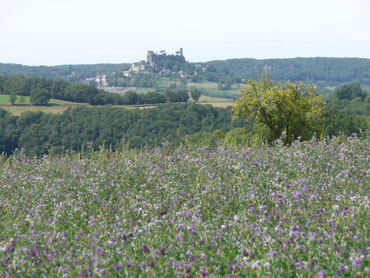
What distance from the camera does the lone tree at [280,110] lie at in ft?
74.0

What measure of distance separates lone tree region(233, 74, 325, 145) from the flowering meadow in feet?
42.4

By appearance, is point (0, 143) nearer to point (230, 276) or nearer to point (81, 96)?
point (81, 96)

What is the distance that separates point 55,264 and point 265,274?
2486mm

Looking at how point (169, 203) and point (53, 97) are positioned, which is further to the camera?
point (53, 97)

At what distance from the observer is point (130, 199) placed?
7074 mm

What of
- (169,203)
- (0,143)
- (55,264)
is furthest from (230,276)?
(0,143)

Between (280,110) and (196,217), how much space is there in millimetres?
17984

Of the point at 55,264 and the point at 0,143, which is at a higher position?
the point at 55,264

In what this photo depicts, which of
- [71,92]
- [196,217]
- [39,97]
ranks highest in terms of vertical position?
[196,217]

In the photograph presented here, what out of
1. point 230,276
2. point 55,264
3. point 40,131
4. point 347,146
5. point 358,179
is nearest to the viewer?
point 230,276

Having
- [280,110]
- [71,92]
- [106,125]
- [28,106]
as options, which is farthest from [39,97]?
[280,110]

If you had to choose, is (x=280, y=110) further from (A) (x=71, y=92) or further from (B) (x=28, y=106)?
(A) (x=71, y=92)

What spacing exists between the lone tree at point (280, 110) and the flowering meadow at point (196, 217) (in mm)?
12914

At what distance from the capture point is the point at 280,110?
22.6 meters
